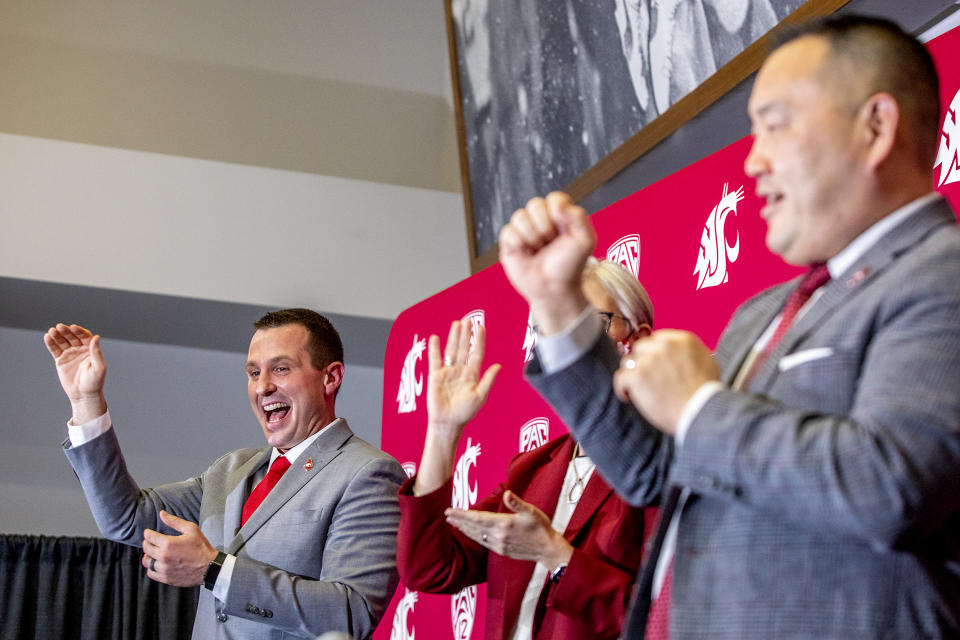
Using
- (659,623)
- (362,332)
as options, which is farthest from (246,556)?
(362,332)

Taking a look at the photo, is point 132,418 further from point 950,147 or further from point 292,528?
point 950,147

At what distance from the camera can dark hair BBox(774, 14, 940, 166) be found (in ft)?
3.51

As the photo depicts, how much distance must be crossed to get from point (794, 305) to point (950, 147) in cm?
96

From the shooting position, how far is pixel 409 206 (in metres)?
5.29

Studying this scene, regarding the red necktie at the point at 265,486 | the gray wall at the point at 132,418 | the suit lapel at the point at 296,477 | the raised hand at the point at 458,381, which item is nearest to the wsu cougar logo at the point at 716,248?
the raised hand at the point at 458,381

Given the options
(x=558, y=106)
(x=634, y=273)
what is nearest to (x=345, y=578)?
(x=634, y=273)

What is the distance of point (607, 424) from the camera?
46.0 inches

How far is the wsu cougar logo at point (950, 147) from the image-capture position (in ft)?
6.15

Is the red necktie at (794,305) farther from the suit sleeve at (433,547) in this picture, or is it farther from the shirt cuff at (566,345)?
the suit sleeve at (433,547)

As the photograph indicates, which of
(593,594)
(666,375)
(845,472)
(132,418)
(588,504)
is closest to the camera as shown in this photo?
(845,472)

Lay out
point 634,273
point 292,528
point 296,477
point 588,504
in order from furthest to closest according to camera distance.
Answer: point 634,273
point 296,477
point 292,528
point 588,504

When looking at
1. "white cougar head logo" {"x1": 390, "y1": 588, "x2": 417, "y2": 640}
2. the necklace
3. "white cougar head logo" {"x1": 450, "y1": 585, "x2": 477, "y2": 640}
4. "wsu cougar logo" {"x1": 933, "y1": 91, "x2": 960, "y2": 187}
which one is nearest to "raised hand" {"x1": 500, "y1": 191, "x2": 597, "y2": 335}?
the necklace

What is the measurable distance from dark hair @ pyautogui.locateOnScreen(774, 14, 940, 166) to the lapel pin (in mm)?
143

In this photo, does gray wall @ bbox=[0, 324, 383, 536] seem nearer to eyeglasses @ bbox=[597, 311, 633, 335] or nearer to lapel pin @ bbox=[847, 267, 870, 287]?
eyeglasses @ bbox=[597, 311, 633, 335]
